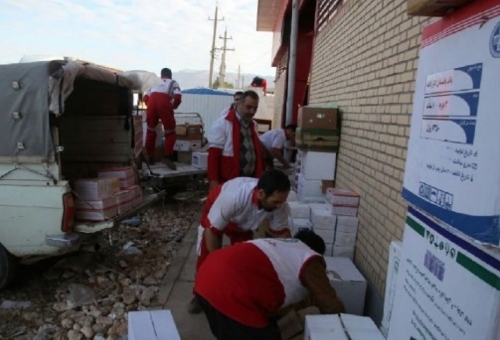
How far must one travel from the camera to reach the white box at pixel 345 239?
15.9 ft

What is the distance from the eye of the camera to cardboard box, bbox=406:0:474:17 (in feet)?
4.37

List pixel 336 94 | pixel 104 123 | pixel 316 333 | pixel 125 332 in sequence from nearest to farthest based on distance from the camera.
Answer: pixel 316 333 → pixel 125 332 → pixel 104 123 → pixel 336 94

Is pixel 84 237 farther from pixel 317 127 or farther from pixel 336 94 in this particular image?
pixel 336 94

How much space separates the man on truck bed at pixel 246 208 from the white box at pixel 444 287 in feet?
4.77

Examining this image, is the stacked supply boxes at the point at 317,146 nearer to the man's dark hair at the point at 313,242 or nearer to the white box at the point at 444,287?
the man's dark hair at the point at 313,242

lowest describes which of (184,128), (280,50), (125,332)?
(125,332)

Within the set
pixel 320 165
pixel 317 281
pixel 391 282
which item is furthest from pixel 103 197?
pixel 320 165

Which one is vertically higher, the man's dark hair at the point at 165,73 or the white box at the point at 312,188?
the man's dark hair at the point at 165,73

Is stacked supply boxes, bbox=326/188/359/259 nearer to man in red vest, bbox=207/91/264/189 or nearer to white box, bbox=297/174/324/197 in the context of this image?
man in red vest, bbox=207/91/264/189

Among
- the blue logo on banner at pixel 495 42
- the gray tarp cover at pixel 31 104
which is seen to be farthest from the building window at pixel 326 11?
the blue logo on banner at pixel 495 42

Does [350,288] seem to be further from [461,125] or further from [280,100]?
[280,100]

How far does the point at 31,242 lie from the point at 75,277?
34.1 inches

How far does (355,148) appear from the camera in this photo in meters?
5.19

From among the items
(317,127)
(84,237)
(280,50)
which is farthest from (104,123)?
(280,50)
